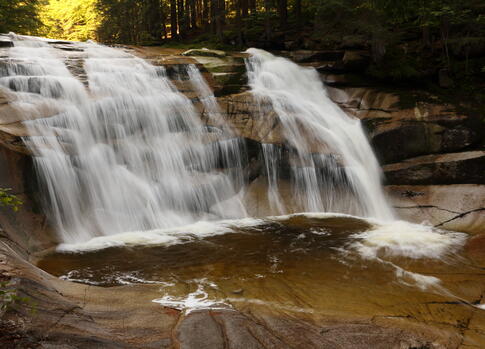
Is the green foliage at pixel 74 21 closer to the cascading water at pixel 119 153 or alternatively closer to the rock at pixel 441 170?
the cascading water at pixel 119 153

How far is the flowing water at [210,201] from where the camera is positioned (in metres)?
5.92

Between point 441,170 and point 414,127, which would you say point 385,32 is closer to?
point 414,127

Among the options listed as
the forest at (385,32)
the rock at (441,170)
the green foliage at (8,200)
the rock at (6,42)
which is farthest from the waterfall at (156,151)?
the green foliage at (8,200)

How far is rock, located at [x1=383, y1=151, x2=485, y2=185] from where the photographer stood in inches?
408

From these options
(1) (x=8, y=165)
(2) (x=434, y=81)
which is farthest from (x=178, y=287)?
(2) (x=434, y=81)

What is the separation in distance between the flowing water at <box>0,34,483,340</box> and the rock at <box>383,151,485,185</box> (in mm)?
717

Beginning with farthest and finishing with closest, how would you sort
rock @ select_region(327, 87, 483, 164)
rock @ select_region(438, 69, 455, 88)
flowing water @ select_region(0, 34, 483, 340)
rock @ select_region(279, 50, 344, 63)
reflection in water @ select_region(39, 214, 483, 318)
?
rock @ select_region(279, 50, 344, 63) < rock @ select_region(438, 69, 455, 88) < rock @ select_region(327, 87, 483, 164) < flowing water @ select_region(0, 34, 483, 340) < reflection in water @ select_region(39, 214, 483, 318)

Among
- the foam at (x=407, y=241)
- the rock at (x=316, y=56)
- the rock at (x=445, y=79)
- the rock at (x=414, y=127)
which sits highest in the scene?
the rock at (x=316, y=56)

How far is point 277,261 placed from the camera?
691 centimetres

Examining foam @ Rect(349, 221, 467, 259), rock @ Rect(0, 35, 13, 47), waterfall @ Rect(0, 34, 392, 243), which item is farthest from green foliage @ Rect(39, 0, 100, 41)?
foam @ Rect(349, 221, 467, 259)

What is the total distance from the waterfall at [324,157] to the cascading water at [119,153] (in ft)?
6.35

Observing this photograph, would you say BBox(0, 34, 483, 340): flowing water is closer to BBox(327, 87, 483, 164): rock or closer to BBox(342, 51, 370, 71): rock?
BBox(327, 87, 483, 164): rock

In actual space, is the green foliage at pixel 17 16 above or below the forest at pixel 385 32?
above

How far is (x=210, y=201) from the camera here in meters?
10.2
